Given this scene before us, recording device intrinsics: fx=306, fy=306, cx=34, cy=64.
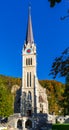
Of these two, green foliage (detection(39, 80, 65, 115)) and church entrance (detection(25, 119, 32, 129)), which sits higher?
green foliage (detection(39, 80, 65, 115))

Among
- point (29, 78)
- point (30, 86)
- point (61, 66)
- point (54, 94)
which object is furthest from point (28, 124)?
point (61, 66)

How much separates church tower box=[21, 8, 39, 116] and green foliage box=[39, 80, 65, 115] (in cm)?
985

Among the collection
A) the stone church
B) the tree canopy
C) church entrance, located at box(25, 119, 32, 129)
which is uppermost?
the stone church

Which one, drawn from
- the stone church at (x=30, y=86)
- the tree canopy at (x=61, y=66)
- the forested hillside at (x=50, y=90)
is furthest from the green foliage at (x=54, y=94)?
the tree canopy at (x=61, y=66)

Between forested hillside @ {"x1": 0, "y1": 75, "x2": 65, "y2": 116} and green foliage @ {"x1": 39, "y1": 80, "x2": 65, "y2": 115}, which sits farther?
green foliage @ {"x1": 39, "y1": 80, "x2": 65, "y2": 115}

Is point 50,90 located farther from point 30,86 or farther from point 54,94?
point 30,86

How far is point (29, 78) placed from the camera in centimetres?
7688

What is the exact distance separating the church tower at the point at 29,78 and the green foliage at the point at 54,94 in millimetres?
9847

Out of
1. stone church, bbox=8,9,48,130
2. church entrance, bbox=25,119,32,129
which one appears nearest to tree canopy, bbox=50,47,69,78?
church entrance, bbox=25,119,32,129

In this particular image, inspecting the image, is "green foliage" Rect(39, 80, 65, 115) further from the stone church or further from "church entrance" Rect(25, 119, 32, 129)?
"church entrance" Rect(25, 119, 32, 129)

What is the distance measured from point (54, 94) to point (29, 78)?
15018 millimetres

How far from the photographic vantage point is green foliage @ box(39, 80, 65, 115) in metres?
83.2

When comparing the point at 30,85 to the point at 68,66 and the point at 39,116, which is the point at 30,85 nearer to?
the point at 39,116

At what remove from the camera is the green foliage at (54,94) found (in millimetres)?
83175
